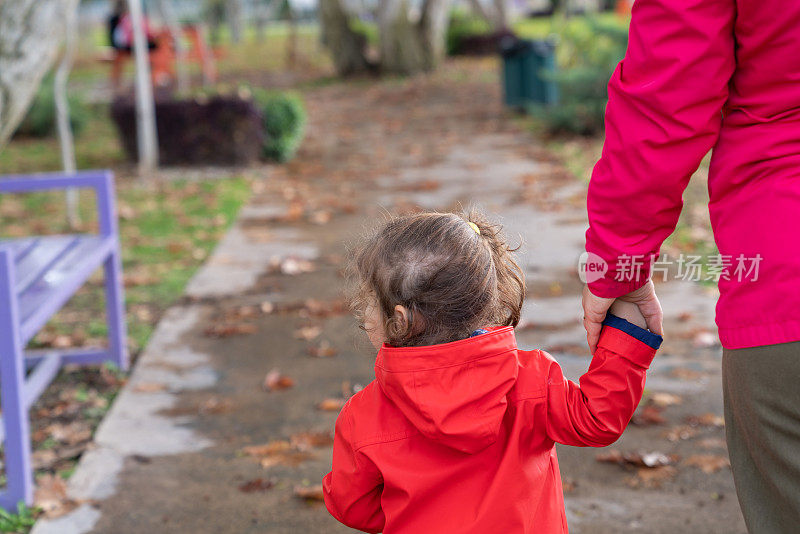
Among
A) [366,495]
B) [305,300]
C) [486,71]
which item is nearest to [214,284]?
[305,300]

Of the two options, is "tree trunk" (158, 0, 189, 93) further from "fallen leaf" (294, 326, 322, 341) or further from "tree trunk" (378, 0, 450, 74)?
"fallen leaf" (294, 326, 322, 341)

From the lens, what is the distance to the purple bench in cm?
306

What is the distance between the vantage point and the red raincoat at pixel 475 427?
5.77 feet

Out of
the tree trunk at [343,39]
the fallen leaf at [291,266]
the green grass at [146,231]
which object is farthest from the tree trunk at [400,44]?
the fallen leaf at [291,266]

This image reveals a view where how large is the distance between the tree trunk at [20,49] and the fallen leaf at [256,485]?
219 cm

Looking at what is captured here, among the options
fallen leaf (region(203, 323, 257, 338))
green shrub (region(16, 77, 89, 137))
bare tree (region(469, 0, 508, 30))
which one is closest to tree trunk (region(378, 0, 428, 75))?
bare tree (region(469, 0, 508, 30))

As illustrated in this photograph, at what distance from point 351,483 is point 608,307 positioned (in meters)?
0.65

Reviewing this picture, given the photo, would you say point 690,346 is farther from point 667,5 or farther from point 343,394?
point 667,5

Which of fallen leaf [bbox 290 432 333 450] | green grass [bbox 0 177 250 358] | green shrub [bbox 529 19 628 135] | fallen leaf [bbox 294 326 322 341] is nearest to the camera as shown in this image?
fallen leaf [bbox 290 432 333 450]

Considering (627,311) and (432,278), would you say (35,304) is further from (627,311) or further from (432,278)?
(627,311)

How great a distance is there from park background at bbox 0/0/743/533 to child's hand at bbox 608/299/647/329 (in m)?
0.64

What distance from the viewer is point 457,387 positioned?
1762mm

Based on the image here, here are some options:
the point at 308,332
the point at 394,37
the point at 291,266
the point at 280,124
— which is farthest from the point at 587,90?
the point at 394,37

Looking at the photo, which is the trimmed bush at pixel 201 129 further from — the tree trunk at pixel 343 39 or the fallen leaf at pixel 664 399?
the tree trunk at pixel 343 39
